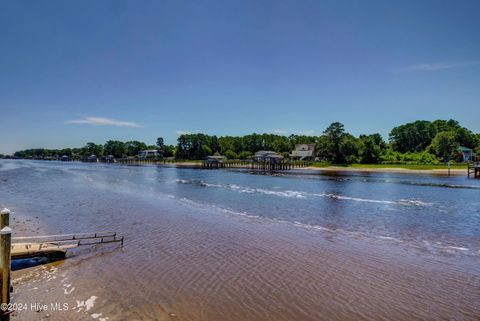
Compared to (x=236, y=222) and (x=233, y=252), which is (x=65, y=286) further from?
(x=236, y=222)

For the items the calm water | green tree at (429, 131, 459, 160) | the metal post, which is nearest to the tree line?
green tree at (429, 131, 459, 160)

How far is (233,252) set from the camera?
50.0ft

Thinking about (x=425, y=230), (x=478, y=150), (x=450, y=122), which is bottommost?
(x=425, y=230)

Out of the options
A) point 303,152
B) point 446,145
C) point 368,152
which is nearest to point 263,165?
point 303,152

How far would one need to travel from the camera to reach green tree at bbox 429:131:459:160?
11231 centimetres

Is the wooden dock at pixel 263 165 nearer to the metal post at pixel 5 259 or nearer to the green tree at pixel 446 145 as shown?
the green tree at pixel 446 145

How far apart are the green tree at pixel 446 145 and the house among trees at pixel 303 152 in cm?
4636

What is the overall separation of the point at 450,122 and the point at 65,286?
16880cm

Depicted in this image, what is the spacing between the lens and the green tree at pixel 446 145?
112m

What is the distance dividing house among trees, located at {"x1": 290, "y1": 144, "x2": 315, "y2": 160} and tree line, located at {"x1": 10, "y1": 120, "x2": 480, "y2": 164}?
11.8 ft

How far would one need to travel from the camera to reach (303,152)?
14162cm

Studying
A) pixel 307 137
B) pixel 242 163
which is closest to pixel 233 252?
pixel 242 163

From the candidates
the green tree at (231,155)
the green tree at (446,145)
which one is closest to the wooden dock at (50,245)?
the green tree at (446,145)

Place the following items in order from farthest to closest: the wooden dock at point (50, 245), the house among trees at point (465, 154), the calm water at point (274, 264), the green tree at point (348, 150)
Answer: the house among trees at point (465, 154) < the green tree at point (348, 150) < the wooden dock at point (50, 245) < the calm water at point (274, 264)
